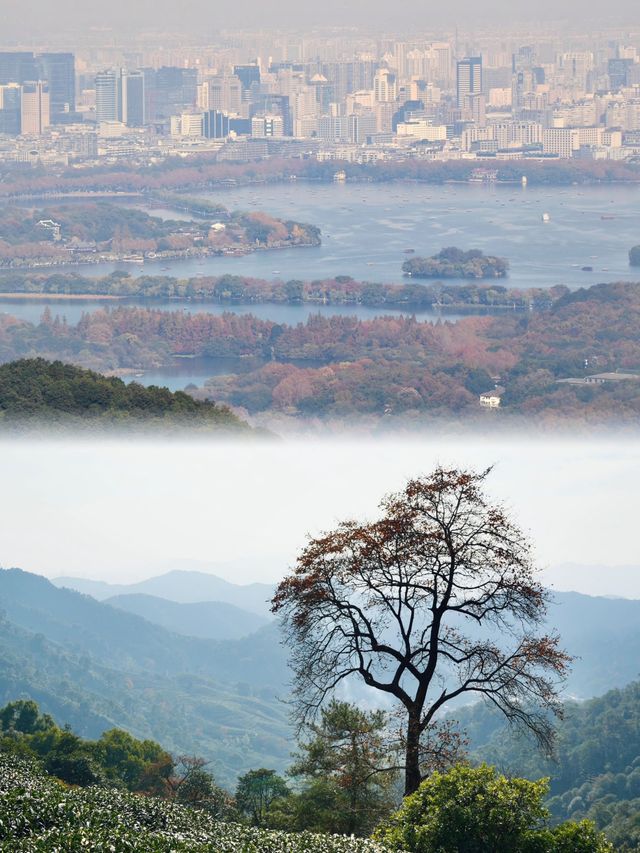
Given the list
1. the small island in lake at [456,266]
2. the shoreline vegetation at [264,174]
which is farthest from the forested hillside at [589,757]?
the shoreline vegetation at [264,174]

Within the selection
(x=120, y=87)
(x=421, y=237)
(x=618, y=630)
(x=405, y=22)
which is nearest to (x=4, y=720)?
(x=618, y=630)

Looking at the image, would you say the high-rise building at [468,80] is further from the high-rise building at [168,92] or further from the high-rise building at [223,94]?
the high-rise building at [168,92]

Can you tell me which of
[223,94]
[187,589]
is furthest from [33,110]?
[187,589]

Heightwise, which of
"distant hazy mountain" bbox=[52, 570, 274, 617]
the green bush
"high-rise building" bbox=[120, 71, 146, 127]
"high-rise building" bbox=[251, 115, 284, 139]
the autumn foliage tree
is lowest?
"distant hazy mountain" bbox=[52, 570, 274, 617]

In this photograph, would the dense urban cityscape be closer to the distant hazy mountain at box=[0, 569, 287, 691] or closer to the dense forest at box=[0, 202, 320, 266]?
the dense forest at box=[0, 202, 320, 266]

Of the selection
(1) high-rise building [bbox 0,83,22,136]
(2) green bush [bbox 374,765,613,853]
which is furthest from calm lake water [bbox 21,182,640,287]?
(2) green bush [bbox 374,765,613,853]

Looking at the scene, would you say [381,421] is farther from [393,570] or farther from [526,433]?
[393,570]
